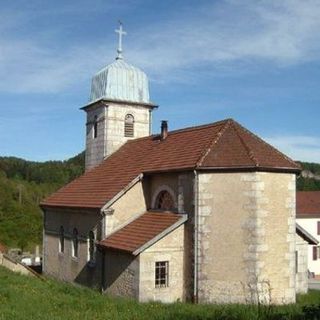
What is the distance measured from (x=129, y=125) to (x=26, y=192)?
55520 mm

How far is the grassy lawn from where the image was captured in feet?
44.6

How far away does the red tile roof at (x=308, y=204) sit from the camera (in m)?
43.0

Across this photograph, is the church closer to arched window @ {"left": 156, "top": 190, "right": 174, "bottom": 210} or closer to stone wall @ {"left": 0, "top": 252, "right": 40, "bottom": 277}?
arched window @ {"left": 156, "top": 190, "right": 174, "bottom": 210}

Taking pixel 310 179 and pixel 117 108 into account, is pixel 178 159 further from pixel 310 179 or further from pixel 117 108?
pixel 310 179

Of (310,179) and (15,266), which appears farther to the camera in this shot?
(310,179)

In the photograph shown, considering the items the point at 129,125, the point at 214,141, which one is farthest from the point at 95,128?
the point at 214,141

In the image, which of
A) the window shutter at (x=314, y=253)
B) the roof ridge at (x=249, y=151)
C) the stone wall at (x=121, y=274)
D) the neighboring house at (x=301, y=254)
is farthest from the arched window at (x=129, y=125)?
the window shutter at (x=314, y=253)

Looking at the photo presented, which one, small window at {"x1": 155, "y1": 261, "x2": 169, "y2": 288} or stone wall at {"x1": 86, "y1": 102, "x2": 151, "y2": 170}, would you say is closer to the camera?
small window at {"x1": 155, "y1": 261, "x2": 169, "y2": 288}

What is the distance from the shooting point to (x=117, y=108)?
30484 millimetres

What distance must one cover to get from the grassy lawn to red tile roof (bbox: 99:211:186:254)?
2.21m

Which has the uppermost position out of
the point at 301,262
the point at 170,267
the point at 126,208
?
the point at 126,208

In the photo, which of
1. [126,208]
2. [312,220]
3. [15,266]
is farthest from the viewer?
[312,220]

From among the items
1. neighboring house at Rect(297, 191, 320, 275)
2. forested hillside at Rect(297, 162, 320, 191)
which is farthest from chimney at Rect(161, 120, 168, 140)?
forested hillside at Rect(297, 162, 320, 191)

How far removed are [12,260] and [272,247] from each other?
17.3m
